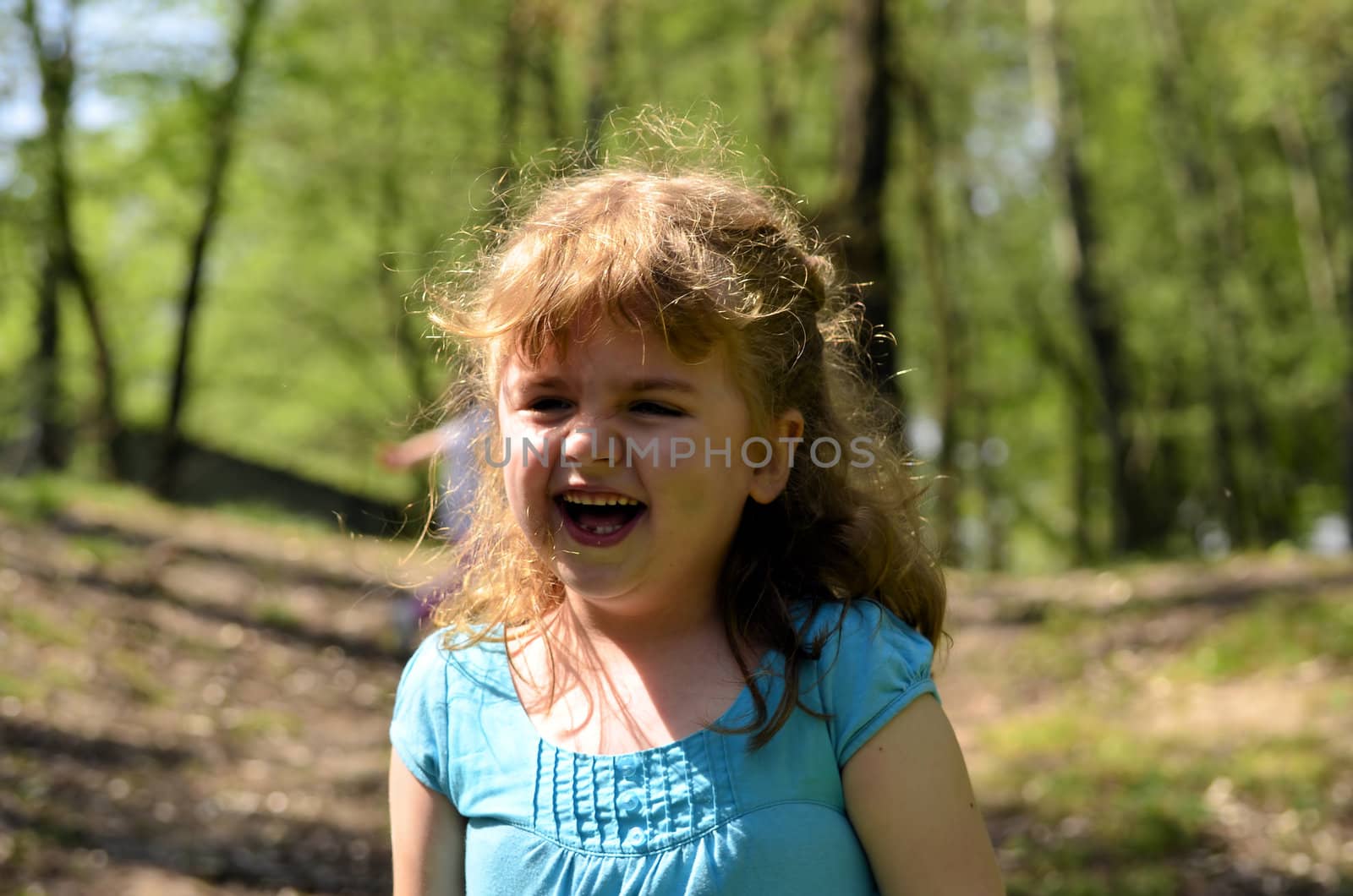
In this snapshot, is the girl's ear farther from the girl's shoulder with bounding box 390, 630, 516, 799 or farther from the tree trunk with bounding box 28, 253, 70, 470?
the tree trunk with bounding box 28, 253, 70, 470

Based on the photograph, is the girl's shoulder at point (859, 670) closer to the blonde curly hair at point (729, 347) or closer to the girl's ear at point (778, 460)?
the blonde curly hair at point (729, 347)

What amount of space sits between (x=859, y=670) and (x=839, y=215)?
7.60 metres

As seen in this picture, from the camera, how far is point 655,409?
1.64 m

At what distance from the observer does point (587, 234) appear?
5.54 ft

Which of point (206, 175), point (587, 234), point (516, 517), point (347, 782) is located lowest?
point (347, 782)

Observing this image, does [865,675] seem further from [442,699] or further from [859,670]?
[442,699]

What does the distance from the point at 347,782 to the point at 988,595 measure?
511 cm

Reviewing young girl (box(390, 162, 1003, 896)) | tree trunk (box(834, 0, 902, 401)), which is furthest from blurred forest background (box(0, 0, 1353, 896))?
young girl (box(390, 162, 1003, 896))

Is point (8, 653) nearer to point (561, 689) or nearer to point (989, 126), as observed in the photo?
point (561, 689)

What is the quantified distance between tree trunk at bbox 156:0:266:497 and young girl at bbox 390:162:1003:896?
14444 mm

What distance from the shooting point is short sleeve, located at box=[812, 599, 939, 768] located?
1553mm

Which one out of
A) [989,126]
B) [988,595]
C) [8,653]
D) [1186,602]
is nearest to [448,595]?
[8,653]

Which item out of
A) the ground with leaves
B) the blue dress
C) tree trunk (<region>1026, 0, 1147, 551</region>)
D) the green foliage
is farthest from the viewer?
tree trunk (<region>1026, 0, 1147, 551</region>)

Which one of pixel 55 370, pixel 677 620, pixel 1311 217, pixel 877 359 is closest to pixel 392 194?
pixel 55 370
